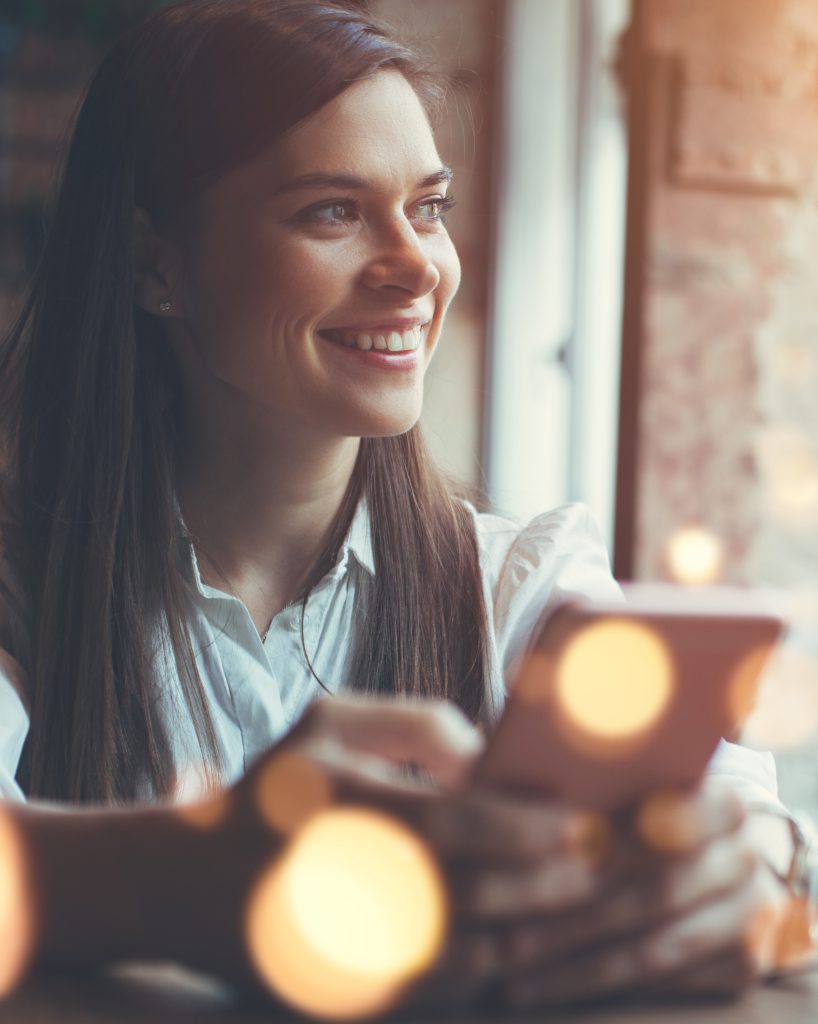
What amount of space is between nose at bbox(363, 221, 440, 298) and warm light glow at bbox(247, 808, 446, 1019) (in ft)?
2.93

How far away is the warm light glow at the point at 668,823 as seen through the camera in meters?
0.57

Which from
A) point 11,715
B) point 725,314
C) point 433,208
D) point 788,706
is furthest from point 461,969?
point 725,314

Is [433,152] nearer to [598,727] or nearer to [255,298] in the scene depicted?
[255,298]

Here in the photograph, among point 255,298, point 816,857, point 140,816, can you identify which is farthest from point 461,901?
point 255,298

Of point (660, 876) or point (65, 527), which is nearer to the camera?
point (660, 876)

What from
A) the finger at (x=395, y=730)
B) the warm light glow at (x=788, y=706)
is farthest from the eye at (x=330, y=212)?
the warm light glow at (x=788, y=706)

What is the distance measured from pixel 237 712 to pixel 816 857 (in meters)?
0.64

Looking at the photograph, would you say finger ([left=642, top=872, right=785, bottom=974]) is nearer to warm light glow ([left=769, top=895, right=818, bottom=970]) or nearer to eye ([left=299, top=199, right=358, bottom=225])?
warm light glow ([left=769, top=895, right=818, bottom=970])

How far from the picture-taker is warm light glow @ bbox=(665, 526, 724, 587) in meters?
2.13

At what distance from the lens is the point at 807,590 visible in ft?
6.93

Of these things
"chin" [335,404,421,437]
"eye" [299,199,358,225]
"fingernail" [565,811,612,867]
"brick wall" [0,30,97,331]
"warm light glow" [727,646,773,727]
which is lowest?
Result: "fingernail" [565,811,612,867]

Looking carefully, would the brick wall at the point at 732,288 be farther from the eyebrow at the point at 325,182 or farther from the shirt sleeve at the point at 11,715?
the shirt sleeve at the point at 11,715

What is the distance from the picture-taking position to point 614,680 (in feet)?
1.76

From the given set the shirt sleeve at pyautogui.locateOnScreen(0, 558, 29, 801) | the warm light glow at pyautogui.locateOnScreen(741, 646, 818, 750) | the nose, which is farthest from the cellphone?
the warm light glow at pyautogui.locateOnScreen(741, 646, 818, 750)
